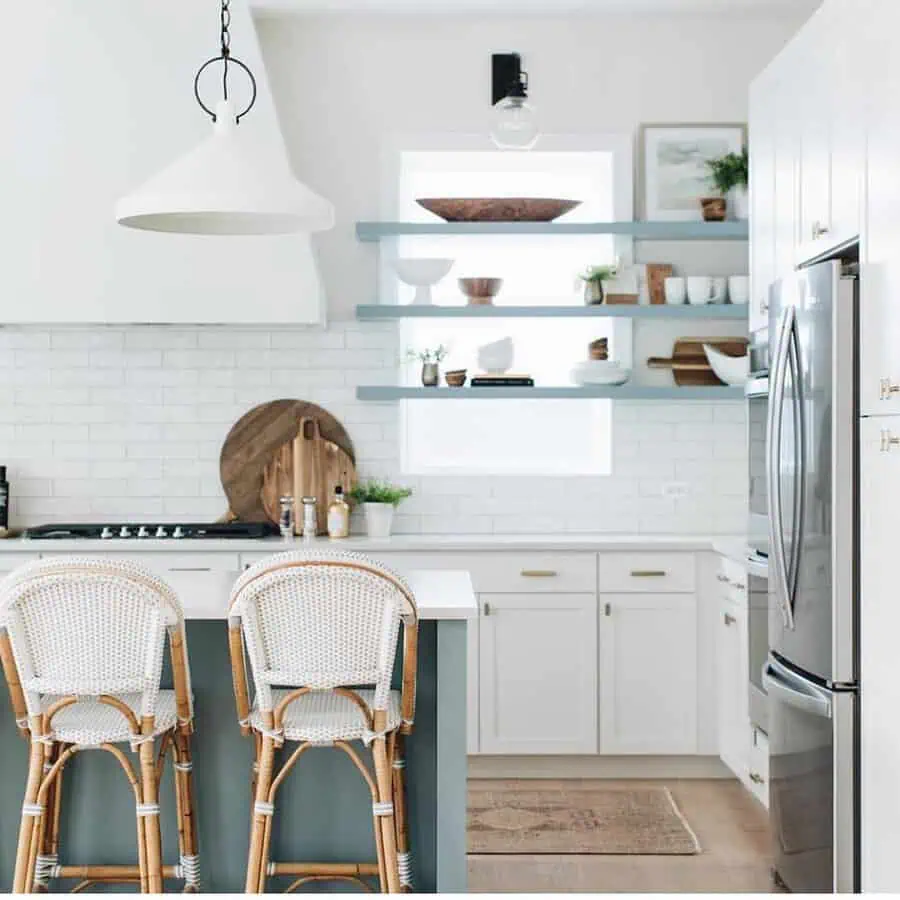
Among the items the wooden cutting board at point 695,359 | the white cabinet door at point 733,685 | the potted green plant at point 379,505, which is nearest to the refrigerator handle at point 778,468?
the white cabinet door at point 733,685

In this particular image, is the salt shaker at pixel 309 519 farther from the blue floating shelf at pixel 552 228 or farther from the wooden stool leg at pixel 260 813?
the wooden stool leg at pixel 260 813

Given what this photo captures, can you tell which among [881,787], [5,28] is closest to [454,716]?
[881,787]

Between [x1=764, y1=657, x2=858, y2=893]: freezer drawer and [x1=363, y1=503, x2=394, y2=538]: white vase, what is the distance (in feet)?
6.87

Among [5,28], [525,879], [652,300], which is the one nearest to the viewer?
[525,879]

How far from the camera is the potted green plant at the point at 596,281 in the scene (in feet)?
18.9

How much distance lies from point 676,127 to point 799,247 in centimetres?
213

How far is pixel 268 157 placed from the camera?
3.14 metres

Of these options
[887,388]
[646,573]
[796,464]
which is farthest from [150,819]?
[646,573]

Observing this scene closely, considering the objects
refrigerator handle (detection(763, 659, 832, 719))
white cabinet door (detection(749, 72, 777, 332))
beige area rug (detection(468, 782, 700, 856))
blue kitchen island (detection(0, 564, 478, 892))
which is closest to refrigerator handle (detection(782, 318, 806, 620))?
refrigerator handle (detection(763, 659, 832, 719))

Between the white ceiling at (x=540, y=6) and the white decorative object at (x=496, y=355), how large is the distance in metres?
1.41

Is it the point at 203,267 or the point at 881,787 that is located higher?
the point at 203,267

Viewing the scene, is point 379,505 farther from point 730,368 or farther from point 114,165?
point 114,165

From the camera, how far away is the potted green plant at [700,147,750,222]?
19.0 ft

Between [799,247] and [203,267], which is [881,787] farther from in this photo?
[203,267]
